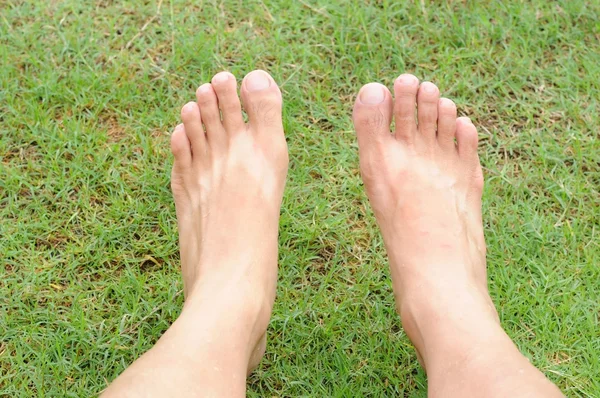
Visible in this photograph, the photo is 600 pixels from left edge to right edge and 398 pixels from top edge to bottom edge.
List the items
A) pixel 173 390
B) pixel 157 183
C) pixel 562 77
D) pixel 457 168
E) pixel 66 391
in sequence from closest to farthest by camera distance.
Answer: pixel 173 390 → pixel 66 391 → pixel 457 168 → pixel 157 183 → pixel 562 77

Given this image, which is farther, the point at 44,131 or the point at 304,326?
the point at 44,131

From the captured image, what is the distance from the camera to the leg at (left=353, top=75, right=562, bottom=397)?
1576 mm

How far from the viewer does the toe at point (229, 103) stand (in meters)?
2.13

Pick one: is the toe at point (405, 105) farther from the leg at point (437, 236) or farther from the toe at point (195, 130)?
the toe at point (195, 130)

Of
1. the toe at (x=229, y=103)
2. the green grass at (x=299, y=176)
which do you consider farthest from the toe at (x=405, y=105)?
the toe at (x=229, y=103)

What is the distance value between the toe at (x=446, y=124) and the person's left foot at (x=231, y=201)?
0.50m

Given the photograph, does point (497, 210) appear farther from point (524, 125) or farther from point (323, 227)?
point (323, 227)

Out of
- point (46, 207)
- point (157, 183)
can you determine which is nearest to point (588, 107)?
point (157, 183)

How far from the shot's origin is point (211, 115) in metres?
2.14

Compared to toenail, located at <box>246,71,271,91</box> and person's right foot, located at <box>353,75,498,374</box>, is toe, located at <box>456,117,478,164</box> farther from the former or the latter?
toenail, located at <box>246,71,271,91</box>

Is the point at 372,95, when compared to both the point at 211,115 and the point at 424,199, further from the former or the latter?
the point at 211,115

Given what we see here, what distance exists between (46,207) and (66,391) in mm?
615

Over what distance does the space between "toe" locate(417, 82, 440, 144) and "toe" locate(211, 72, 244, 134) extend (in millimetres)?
570

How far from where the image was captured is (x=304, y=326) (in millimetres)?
2043
